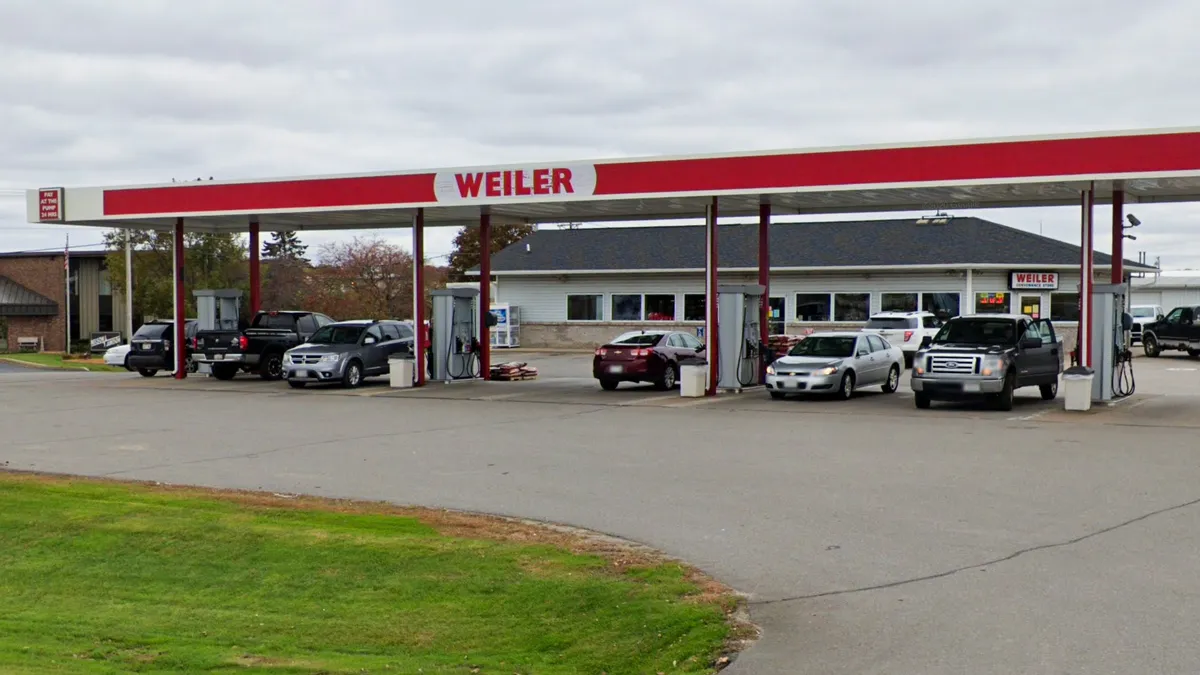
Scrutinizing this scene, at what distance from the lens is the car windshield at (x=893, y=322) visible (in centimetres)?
3894

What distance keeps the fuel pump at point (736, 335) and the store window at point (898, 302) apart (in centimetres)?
2145

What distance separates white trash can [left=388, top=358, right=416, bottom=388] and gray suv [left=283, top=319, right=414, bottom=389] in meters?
0.89

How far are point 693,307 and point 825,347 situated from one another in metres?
26.6

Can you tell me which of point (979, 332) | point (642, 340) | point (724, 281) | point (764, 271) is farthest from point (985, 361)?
point (724, 281)

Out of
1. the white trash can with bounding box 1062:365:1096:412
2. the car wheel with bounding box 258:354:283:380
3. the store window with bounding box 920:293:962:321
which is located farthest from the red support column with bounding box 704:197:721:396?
the store window with bounding box 920:293:962:321

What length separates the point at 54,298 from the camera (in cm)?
7106

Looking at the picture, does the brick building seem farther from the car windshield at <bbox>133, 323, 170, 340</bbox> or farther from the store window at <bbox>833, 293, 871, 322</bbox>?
the store window at <bbox>833, 293, 871, 322</bbox>

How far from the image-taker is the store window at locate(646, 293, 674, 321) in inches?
2093

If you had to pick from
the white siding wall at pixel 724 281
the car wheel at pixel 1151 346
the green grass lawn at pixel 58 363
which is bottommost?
the green grass lawn at pixel 58 363

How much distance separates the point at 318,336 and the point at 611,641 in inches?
953

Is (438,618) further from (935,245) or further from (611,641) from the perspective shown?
(935,245)

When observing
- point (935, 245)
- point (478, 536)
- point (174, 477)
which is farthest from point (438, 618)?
point (935, 245)

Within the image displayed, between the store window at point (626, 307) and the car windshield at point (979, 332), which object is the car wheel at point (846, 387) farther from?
the store window at point (626, 307)

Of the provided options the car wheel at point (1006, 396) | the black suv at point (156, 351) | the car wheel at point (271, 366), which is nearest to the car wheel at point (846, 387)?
the car wheel at point (1006, 396)
